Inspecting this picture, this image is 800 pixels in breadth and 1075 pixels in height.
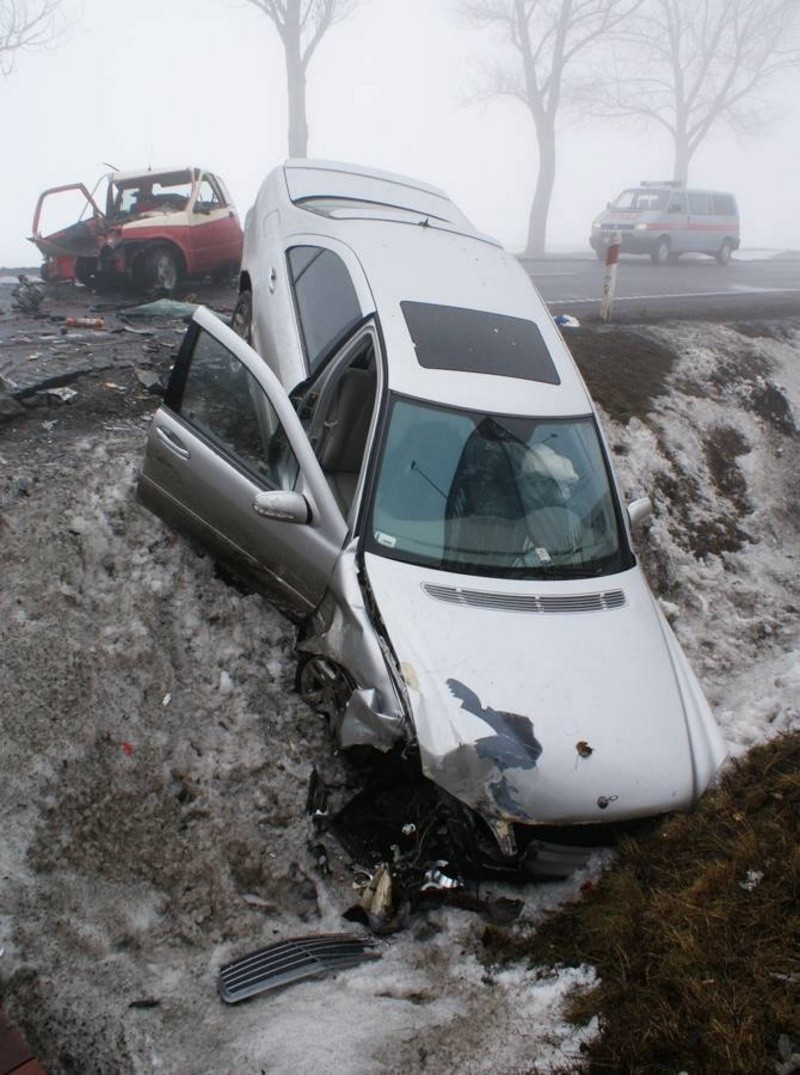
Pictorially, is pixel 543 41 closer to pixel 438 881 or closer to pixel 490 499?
pixel 490 499

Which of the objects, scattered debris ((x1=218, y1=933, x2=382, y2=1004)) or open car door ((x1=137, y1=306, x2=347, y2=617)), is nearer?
scattered debris ((x1=218, y1=933, x2=382, y2=1004))

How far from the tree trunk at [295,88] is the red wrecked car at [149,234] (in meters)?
14.2

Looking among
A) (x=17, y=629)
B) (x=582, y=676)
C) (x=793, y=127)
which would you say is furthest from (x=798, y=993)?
(x=793, y=127)

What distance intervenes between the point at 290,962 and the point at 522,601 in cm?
179

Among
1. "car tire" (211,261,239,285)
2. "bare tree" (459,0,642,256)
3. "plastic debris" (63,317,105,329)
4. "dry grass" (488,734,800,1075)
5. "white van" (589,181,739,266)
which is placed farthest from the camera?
"bare tree" (459,0,642,256)

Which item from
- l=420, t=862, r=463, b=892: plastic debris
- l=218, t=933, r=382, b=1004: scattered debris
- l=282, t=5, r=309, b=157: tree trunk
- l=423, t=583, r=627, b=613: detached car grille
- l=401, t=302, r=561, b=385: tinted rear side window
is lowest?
l=218, t=933, r=382, b=1004: scattered debris

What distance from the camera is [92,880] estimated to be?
3.62m

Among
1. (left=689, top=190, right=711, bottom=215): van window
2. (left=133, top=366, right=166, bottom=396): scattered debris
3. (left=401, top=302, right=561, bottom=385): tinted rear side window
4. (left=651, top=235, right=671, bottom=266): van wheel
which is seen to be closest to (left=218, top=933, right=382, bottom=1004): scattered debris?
(left=401, top=302, right=561, bottom=385): tinted rear side window

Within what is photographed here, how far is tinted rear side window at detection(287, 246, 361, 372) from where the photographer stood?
5.29 meters

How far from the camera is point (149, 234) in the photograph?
406 inches

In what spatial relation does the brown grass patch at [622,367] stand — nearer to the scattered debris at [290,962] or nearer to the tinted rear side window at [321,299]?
the tinted rear side window at [321,299]

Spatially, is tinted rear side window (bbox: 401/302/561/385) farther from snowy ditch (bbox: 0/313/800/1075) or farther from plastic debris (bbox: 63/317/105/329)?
plastic debris (bbox: 63/317/105/329)

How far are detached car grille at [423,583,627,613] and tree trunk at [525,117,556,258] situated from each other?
77.7 ft

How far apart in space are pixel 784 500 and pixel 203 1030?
23.0ft
